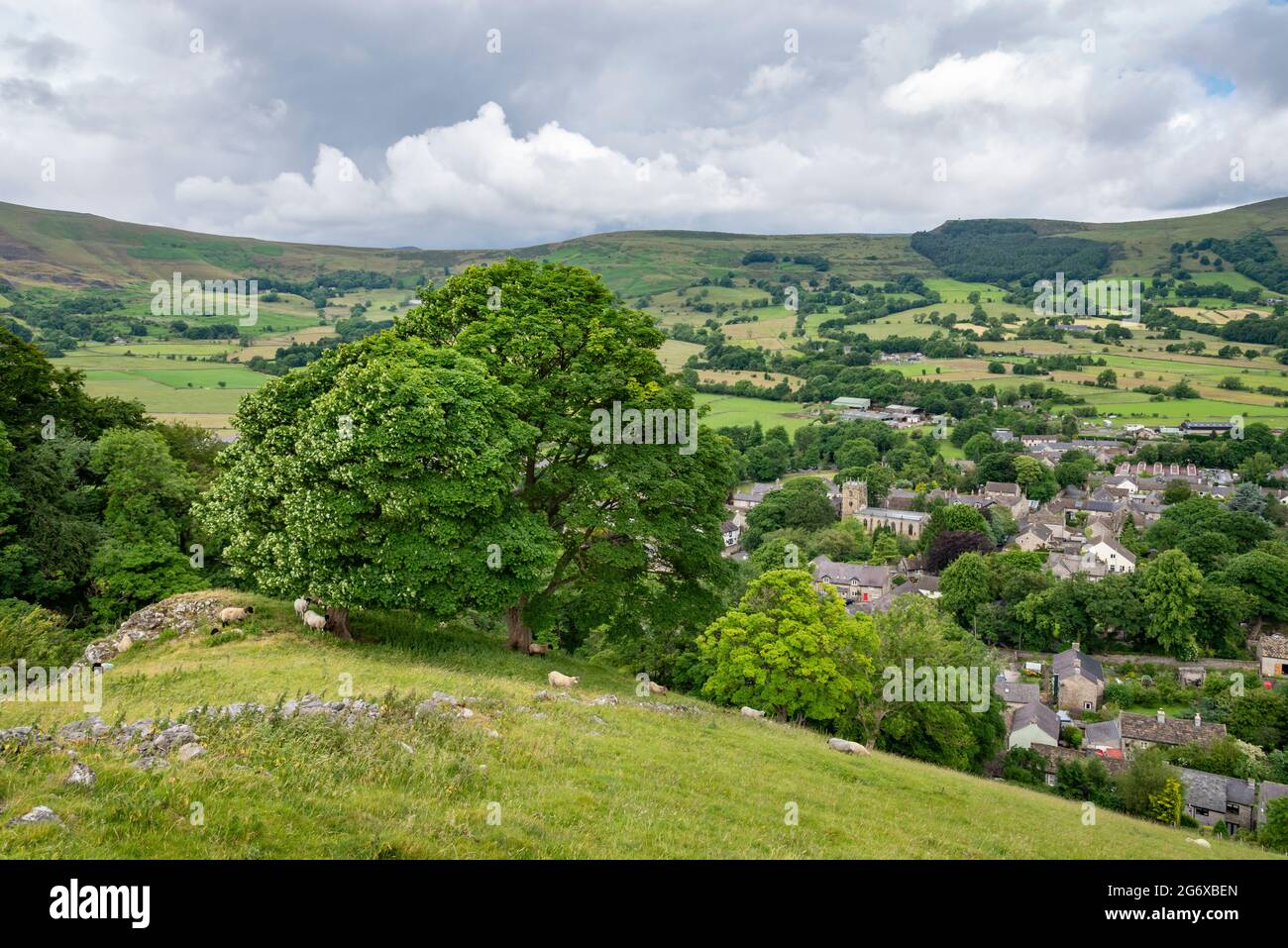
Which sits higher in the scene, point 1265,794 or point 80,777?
point 80,777

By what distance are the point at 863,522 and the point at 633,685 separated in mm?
101406

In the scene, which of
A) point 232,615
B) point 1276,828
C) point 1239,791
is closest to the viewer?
point 232,615

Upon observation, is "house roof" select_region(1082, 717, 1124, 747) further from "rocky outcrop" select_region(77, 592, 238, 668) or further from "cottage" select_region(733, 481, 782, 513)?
"cottage" select_region(733, 481, 782, 513)

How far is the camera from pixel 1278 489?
126000 mm

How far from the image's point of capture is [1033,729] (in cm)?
5775

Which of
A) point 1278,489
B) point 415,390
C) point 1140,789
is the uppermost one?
point 415,390

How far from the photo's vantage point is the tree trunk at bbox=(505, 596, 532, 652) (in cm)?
2727

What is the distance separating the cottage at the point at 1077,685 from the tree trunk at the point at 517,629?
194 ft

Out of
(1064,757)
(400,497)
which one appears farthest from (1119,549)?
(400,497)

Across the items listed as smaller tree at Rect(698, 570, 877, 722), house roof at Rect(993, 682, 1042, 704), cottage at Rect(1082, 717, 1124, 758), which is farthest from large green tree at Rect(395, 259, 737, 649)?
house roof at Rect(993, 682, 1042, 704)

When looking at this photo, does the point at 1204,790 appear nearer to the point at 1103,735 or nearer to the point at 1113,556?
the point at 1103,735

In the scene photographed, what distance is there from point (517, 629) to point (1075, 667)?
198ft
